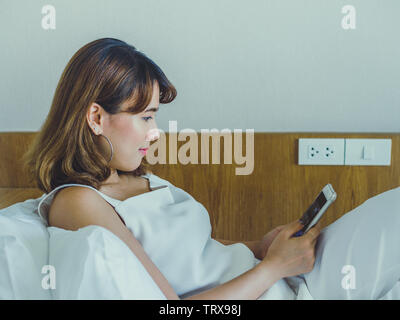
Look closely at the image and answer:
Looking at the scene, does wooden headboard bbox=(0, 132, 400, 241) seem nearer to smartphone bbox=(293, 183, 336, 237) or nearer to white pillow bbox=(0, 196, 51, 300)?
smartphone bbox=(293, 183, 336, 237)

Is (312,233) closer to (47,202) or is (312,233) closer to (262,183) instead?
(262,183)

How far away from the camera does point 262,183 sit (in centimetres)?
128

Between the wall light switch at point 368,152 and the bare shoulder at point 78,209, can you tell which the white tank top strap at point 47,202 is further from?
the wall light switch at point 368,152

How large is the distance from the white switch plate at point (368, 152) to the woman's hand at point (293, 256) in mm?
424

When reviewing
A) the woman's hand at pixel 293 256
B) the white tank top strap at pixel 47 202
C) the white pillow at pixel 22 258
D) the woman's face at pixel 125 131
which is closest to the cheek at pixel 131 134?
the woman's face at pixel 125 131

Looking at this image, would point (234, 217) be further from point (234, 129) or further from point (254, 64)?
point (254, 64)

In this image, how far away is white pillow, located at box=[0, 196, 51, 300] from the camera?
711mm

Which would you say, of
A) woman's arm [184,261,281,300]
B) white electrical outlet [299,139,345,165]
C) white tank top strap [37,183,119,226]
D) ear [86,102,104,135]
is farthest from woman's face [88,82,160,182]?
white electrical outlet [299,139,345,165]

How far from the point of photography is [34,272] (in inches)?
28.6

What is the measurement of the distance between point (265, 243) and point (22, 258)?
0.56 meters

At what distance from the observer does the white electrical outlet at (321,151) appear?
4.04 ft

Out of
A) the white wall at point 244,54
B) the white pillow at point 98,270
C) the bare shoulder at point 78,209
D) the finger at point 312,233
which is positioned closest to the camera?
the white pillow at point 98,270

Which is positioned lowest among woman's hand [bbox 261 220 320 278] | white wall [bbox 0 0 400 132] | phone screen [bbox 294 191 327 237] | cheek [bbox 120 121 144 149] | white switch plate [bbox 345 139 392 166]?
woman's hand [bbox 261 220 320 278]

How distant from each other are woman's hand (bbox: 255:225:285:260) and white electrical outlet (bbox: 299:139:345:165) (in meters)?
0.29
